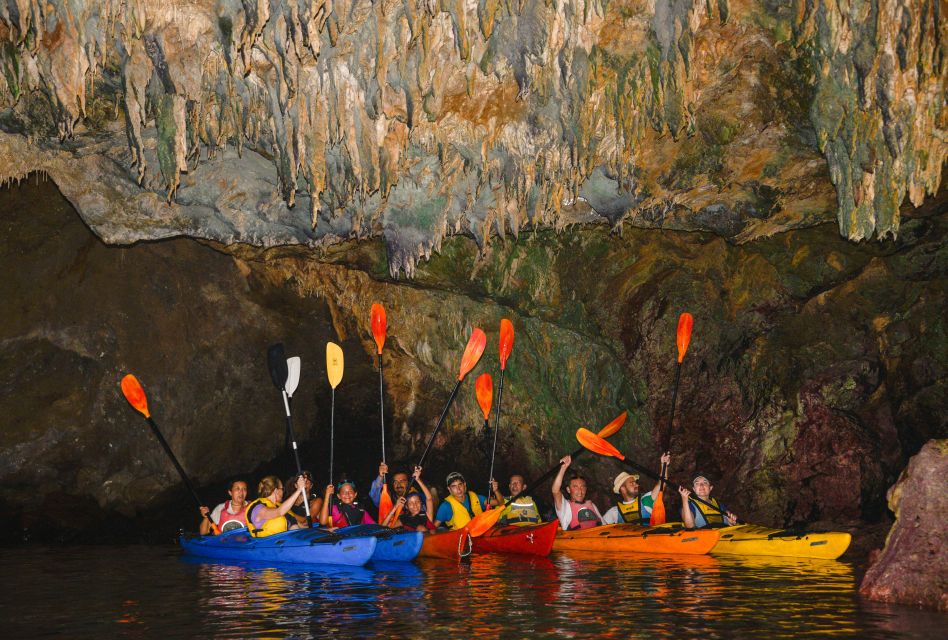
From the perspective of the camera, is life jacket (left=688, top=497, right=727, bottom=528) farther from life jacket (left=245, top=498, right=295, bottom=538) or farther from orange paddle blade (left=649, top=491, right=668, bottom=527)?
life jacket (left=245, top=498, right=295, bottom=538)

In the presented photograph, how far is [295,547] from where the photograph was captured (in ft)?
30.0

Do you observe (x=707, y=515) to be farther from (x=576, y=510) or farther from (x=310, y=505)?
(x=310, y=505)

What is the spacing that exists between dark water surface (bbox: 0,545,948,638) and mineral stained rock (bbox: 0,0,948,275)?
341 centimetres

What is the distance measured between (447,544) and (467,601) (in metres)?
3.26

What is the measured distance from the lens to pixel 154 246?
44.7 ft

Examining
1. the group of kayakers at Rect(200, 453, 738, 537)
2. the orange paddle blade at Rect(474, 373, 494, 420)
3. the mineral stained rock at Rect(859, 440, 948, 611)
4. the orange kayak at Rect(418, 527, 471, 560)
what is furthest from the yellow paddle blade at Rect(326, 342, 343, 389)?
the mineral stained rock at Rect(859, 440, 948, 611)

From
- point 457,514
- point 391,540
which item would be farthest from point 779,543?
point 391,540

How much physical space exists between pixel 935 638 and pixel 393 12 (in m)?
5.30

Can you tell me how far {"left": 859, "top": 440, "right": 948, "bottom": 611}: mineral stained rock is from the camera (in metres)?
5.80

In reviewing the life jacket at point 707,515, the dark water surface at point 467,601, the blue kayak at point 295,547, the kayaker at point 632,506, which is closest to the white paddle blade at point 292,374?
the blue kayak at point 295,547

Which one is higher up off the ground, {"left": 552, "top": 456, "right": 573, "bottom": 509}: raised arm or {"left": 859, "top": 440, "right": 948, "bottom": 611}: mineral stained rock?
{"left": 552, "top": 456, "right": 573, "bottom": 509}: raised arm

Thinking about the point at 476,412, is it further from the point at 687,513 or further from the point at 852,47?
the point at 852,47

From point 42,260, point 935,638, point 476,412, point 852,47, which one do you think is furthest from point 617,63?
point 42,260

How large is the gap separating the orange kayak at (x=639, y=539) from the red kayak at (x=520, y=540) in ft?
2.00
